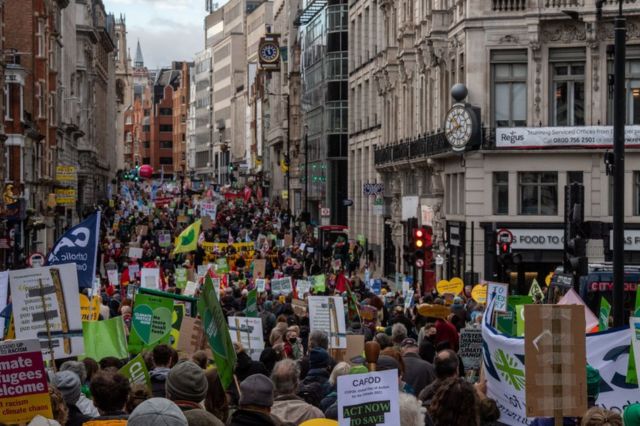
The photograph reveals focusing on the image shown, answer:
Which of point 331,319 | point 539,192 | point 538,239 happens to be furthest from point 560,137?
point 331,319

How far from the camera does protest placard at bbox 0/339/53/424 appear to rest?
8.74m

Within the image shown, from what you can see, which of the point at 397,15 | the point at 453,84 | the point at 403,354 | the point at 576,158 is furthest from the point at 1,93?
the point at 403,354

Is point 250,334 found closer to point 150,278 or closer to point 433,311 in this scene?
point 433,311

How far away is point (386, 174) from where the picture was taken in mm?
60250

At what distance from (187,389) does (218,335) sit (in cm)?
83

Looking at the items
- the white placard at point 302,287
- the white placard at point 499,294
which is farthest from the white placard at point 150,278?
the white placard at point 499,294

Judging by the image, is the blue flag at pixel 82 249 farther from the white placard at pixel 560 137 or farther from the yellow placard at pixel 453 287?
the white placard at pixel 560 137

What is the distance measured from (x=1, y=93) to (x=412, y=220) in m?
18.5

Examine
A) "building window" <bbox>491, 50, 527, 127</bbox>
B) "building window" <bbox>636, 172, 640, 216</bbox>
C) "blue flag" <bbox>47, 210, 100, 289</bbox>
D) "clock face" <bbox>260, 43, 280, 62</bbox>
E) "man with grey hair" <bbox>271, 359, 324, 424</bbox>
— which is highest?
"clock face" <bbox>260, 43, 280, 62</bbox>

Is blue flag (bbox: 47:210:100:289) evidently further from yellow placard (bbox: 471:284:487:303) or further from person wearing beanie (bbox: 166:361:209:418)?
yellow placard (bbox: 471:284:487:303)

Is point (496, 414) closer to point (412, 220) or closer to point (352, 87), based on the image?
point (412, 220)

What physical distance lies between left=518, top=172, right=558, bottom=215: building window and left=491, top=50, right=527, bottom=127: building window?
1.58m

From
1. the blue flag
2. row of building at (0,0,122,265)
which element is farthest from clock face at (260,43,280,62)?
the blue flag

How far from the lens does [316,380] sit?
508 inches
